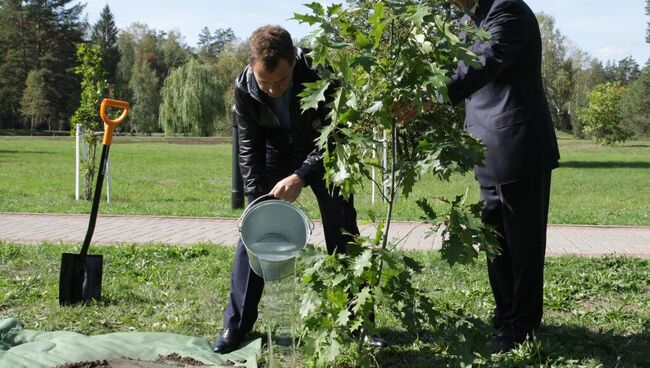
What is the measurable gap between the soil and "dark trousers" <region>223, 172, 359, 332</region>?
1.34ft

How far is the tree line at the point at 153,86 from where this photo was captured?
5044 cm

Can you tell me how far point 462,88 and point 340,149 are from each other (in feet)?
2.83

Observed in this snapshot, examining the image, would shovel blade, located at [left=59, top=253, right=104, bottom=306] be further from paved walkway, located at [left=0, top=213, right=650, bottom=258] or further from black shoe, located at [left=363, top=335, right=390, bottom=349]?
paved walkway, located at [left=0, top=213, right=650, bottom=258]

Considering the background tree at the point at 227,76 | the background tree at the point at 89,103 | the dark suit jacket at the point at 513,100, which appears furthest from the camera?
the background tree at the point at 227,76

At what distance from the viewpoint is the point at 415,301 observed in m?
3.19

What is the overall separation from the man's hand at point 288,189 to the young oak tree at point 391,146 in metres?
0.51

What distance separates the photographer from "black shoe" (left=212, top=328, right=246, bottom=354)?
4.00 meters

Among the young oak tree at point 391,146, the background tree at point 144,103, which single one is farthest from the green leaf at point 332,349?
the background tree at point 144,103

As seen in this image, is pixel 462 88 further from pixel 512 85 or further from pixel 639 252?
pixel 639 252

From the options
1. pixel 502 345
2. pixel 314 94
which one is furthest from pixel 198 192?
pixel 314 94

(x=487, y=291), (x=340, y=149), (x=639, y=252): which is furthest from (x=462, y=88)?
(x=639, y=252)

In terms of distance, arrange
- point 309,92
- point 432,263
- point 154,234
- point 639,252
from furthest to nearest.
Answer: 1. point 154,234
2. point 639,252
3. point 432,263
4. point 309,92

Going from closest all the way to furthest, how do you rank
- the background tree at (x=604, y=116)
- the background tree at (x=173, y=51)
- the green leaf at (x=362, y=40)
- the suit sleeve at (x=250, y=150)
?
the green leaf at (x=362, y=40), the suit sleeve at (x=250, y=150), the background tree at (x=604, y=116), the background tree at (x=173, y=51)

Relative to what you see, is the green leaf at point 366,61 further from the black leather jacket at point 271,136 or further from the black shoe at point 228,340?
the black shoe at point 228,340
